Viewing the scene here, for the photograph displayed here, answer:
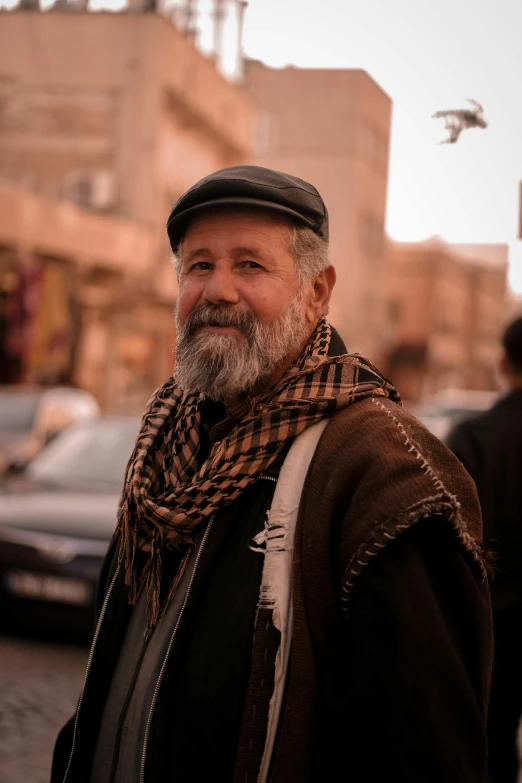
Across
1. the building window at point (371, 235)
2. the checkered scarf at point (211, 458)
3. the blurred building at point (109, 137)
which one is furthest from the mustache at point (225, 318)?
the building window at point (371, 235)

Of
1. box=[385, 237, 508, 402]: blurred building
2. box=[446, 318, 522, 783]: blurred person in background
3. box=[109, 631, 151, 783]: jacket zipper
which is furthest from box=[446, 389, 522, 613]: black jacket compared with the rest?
box=[385, 237, 508, 402]: blurred building

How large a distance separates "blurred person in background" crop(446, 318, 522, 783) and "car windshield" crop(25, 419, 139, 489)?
4671 mm

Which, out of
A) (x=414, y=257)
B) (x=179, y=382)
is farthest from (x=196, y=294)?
(x=414, y=257)

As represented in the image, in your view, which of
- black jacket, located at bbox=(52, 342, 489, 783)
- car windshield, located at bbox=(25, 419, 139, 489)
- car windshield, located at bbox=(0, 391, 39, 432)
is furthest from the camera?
car windshield, located at bbox=(0, 391, 39, 432)

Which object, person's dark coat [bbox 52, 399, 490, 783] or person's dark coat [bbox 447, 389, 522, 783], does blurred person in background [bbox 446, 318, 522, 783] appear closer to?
person's dark coat [bbox 447, 389, 522, 783]

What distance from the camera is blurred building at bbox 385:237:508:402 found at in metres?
52.6

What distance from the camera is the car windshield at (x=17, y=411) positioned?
40.7 feet

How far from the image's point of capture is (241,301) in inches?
85.1

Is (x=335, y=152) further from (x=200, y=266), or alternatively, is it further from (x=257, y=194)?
(x=257, y=194)

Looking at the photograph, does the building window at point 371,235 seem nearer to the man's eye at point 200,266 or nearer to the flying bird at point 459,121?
the flying bird at point 459,121

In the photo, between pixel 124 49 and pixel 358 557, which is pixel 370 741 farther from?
pixel 124 49

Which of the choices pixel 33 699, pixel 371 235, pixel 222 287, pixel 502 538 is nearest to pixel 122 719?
pixel 222 287

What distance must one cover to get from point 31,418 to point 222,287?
10871 millimetres

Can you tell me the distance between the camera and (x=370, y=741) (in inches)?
66.4
